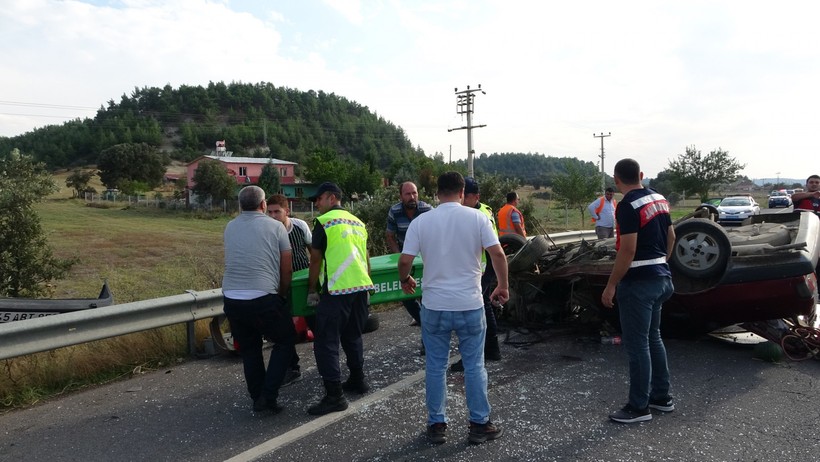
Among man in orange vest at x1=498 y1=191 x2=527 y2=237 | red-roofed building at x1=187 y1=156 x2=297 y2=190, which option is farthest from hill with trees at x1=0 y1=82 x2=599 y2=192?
man in orange vest at x1=498 y1=191 x2=527 y2=237

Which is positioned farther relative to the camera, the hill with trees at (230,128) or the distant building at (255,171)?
the hill with trees at (230,128)

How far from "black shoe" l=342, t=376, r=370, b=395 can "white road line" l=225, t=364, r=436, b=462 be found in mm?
82

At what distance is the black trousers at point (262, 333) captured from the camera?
4191 millimetres

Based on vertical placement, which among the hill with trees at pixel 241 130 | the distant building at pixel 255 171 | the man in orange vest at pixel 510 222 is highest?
the hill with trees at pixel 241 130

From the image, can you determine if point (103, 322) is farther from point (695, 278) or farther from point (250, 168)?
point (250, 168)

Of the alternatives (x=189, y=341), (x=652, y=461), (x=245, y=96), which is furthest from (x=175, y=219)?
(x=245, y=96)

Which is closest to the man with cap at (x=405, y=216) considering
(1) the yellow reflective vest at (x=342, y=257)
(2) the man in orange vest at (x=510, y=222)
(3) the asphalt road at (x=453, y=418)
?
(3) the asphalt road at (x=453, y=418)

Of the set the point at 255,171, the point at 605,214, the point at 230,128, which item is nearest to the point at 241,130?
the point at 230,128

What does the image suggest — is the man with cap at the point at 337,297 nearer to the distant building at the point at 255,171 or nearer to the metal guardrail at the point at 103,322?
the metal guardrail at the point at 103,322

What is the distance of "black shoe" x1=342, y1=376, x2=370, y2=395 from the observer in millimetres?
4535

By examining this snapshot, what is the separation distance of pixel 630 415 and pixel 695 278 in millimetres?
1785

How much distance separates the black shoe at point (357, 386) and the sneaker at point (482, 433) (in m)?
1.17

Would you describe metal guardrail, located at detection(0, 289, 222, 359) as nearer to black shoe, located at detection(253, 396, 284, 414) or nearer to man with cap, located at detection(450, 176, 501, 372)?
black shoe, located at detection(253, 396, 284, 414)

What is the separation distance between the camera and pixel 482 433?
3580 mm
